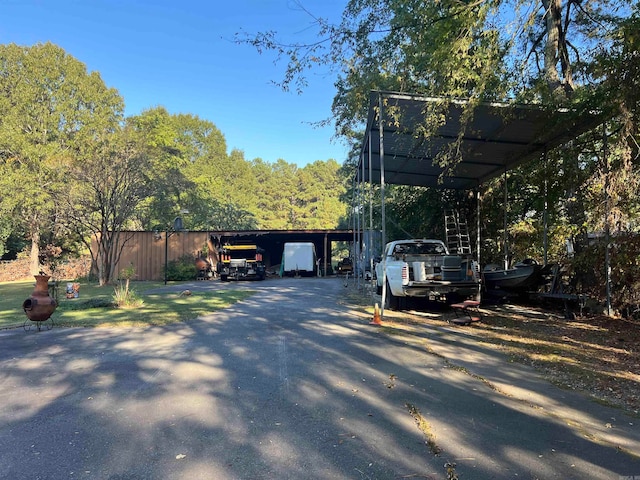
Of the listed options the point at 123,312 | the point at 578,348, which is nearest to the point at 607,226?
the point at 578,348

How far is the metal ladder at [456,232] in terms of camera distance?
18.1 metres

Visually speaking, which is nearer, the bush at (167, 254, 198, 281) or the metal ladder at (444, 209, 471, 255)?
the metal ladder at (444, 209, 471, 255)

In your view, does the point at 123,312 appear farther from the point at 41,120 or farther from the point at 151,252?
the point at 41,120

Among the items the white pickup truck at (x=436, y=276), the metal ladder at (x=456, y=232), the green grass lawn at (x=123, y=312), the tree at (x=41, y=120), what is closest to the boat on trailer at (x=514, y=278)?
the white pickup truck at (x=436, y=276)

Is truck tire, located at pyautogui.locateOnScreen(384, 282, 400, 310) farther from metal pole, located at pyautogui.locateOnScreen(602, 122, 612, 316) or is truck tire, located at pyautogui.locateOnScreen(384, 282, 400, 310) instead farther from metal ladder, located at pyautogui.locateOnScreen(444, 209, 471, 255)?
metal ladder, located at pyautogui.locateOnScreen(444, 209, 471, 255)

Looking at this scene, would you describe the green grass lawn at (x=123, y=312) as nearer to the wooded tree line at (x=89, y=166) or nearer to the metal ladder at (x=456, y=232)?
the metal ladder at (x=456, y=232)

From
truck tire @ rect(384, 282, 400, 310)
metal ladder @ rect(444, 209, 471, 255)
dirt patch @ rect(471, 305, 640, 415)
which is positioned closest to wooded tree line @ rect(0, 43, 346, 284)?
metal ladder @ rect(444, 209, 471, 255)

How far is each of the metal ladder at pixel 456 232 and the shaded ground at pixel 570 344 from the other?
625 cm

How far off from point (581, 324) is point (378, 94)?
22.5 ft

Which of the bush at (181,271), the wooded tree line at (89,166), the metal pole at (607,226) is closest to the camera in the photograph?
the metal pole at (607,226)

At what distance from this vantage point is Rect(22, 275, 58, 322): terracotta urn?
9000 millimetres

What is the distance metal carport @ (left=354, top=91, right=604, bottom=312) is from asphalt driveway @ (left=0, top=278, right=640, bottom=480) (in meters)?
5.41

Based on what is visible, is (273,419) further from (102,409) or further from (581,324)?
(581,324)

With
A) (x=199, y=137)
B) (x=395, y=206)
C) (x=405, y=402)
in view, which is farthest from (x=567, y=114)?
(x=199, y=137)
